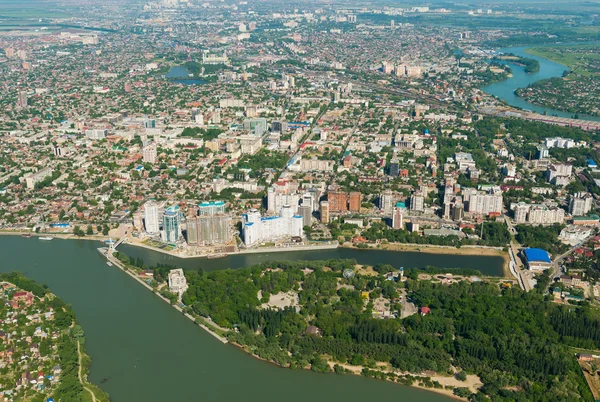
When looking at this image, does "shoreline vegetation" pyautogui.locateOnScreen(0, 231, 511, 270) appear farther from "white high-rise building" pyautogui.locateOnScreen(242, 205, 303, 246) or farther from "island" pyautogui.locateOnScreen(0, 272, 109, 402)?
"island" pyautogui.locateOnScreen(0, 272, 109, 402)

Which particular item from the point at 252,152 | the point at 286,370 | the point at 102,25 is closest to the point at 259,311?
the point at 286,370

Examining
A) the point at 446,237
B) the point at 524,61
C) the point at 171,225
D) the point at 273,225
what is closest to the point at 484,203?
the point at 446,237

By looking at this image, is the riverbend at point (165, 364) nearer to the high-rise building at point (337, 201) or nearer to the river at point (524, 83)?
the high-rise building at point (337, 201)

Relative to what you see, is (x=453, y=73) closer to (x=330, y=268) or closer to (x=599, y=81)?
(x=599, y=81)

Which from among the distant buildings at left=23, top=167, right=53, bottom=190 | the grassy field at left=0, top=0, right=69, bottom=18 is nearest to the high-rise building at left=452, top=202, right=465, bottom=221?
the distant buildings at left=23, top=167, right=53, bottom=190

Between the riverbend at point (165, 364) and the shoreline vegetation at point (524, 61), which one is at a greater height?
the shoreline vegetation at point (524, 61)

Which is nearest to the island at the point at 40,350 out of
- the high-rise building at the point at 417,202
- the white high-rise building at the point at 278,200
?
the white high-rise building at the point at 278,200

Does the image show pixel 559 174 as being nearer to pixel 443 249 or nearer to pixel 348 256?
pixel 443 249
